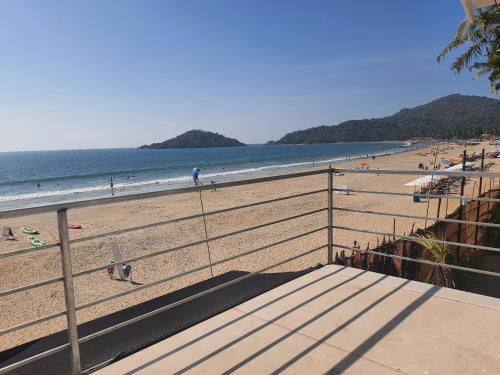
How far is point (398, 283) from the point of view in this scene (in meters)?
3.60

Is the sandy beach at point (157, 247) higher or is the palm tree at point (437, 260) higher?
the palm tree at point (437, 260)

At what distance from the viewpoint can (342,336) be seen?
267 cm

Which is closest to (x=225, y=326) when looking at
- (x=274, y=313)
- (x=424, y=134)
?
(x=274, y=313)

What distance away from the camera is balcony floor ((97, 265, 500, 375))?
2.34 metres

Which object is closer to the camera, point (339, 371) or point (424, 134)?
point (339, 371)

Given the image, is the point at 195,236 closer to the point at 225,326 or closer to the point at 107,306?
the point at 107,306

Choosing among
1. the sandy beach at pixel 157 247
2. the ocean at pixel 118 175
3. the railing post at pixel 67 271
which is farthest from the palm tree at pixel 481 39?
the ocean at pixel 118 175

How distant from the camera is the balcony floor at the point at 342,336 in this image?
234 centimetres

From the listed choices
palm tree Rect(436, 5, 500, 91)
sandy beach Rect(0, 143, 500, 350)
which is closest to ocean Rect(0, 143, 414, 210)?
sandy beach Rect(0, 143, 500, 350)

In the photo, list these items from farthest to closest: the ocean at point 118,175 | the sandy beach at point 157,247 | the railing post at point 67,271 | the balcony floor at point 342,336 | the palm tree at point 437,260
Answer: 1. the ocean at point 118,175
2. the sandy beach at point 157,247
3. the palm tree at point 437,260
4. the balcony floor at point 342,336
5. the railing post at point 67,271

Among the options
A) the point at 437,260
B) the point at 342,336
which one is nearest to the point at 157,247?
the point at 437,260

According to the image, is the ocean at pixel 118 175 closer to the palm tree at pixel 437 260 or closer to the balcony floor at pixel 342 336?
the palm tree at pixel 437 260

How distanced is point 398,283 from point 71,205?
2919 mm

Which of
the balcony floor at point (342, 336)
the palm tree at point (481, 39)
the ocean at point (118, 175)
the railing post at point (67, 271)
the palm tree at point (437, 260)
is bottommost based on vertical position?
the ocean at point (118, 175)
